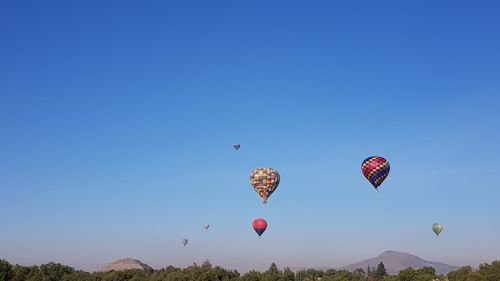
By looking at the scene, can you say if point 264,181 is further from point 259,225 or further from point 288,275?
point 288,275

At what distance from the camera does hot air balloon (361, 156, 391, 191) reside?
78.3 m

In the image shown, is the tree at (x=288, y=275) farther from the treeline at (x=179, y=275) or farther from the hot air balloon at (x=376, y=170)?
the hot air balloon at (x=376, y=170)

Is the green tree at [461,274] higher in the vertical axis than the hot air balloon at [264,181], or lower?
lower

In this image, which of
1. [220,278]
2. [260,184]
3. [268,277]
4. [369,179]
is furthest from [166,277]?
[369,179]

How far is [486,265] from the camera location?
115m

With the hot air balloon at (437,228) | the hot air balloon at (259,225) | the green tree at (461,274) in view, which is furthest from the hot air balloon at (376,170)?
the green tree at (461,274)

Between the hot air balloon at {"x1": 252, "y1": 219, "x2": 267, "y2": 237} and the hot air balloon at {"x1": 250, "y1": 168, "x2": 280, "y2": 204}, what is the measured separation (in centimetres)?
716

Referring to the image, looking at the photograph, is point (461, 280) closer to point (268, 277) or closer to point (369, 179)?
point (268, 277)

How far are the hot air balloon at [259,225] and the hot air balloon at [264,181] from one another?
23.5 feet

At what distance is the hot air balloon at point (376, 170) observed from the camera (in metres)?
78.3

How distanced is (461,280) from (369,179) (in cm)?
6800

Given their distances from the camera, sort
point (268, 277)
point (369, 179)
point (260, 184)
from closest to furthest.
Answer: point (369, 179) → point (260, 184) → point (268, 277)

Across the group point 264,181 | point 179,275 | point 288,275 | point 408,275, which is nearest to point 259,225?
point 264,181

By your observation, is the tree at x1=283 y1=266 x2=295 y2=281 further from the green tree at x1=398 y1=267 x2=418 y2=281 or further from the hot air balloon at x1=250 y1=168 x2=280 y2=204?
the hot air balloon at x1=250 y1=168 x2=280 y2=204
